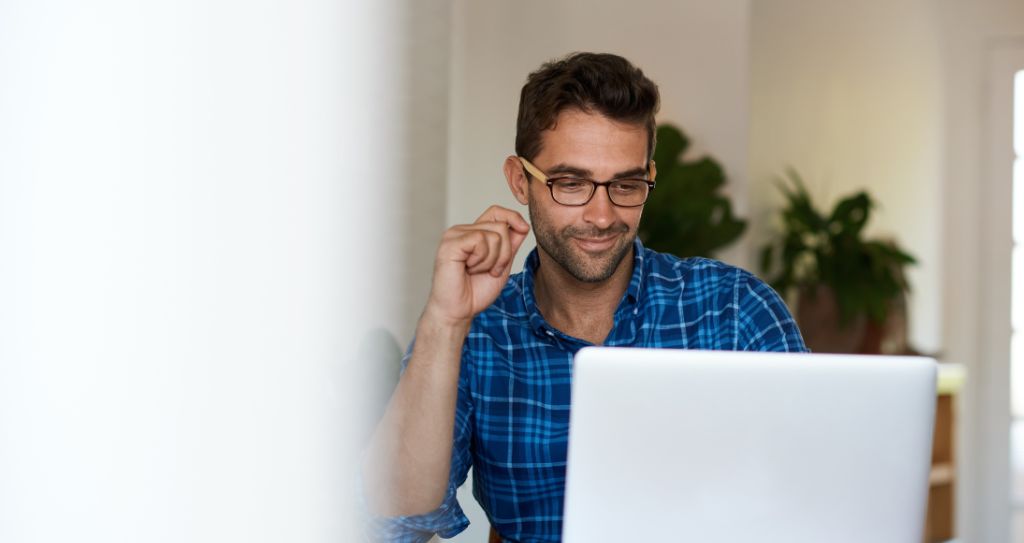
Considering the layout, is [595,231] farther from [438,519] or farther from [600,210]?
[438,519]

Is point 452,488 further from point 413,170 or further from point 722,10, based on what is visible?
point 722,10

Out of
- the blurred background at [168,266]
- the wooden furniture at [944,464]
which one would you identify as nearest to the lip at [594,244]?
the blurred background at [168,266]

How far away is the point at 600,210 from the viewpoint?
→ 67.6 inches

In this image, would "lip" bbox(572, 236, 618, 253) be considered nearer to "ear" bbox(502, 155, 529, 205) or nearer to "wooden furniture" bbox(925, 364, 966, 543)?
"ear" bbox(502, 155, 529, 205)

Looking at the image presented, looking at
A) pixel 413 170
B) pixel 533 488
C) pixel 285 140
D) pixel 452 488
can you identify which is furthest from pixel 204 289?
pixel 413 170

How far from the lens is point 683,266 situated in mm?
1879

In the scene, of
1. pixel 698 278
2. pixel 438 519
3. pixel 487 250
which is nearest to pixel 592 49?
pixel 698 278

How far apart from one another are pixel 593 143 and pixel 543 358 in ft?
1.11

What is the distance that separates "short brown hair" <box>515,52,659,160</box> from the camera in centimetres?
179

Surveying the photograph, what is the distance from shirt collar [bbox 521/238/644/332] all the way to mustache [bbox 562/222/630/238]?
98mm

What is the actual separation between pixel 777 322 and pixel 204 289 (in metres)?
1.20

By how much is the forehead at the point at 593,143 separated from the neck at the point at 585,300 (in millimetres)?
162

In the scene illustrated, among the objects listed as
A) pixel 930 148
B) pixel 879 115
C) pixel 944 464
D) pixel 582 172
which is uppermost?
pixel 879 115

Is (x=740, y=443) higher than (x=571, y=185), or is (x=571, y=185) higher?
(x=571, y=185)
